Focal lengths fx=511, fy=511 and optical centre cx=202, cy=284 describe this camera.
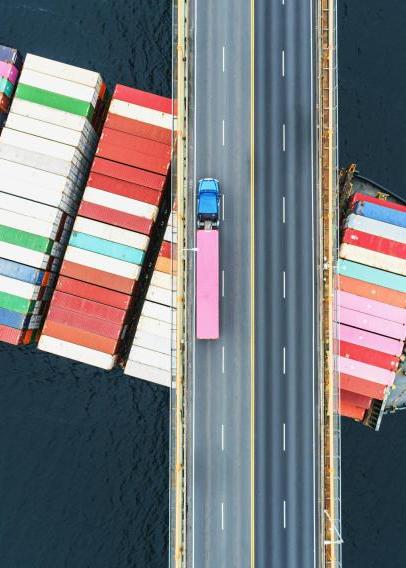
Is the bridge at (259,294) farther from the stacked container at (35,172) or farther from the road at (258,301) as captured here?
the stacked container at (35,172)

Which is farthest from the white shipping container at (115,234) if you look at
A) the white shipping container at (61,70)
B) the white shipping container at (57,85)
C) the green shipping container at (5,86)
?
the green shipping container at (5,86)

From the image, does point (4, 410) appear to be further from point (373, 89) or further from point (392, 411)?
point (373, 89)

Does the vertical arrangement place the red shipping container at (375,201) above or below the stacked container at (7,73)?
below

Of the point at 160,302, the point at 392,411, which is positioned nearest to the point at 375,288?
the point at 392,411

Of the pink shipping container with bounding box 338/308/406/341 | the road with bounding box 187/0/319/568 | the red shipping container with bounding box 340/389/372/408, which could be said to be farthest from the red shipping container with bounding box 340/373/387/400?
the road with bounding box 187/0/319/568

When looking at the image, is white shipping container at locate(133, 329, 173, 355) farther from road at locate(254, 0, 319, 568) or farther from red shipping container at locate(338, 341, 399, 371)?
red shipping container at locate(338, 341, 399, 371)

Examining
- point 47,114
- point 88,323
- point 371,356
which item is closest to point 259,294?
point 371,356
